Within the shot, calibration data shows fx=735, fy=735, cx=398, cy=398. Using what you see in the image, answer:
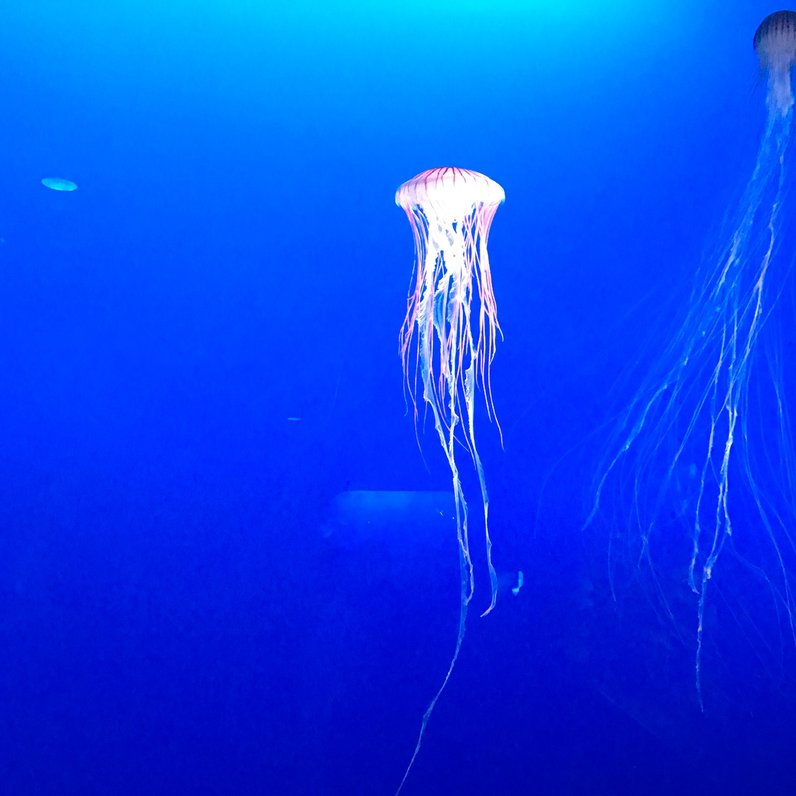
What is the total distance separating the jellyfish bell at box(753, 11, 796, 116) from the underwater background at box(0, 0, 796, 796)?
0.09 metres

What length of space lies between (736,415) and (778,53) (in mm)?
1402

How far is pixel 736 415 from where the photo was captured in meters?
2.85

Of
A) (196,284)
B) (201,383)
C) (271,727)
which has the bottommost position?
(271,727)

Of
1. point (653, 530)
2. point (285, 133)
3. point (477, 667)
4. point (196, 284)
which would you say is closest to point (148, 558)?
point (196, 284)

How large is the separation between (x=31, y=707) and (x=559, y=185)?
294 cm

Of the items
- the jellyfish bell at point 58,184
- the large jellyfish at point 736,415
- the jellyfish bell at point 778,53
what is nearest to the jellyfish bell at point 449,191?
the large jellyfish at point 736,415

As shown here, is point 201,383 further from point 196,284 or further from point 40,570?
point 40,570

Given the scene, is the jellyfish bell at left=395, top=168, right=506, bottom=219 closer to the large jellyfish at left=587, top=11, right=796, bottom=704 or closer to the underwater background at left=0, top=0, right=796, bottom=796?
the underwater background at left=0, top=0, right=796, bottom=796

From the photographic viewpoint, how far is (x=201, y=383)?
115 inches

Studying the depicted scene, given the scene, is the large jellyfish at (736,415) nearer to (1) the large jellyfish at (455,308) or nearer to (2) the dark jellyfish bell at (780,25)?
(2) the dark jellyfish bell at (780,25)

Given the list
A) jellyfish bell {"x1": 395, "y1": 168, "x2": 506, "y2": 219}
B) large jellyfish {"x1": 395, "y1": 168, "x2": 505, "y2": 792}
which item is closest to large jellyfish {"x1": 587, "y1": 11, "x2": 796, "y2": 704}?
large jellyfish {"x1": 395, "y1": 168, "x2": 505, "y2": 792}

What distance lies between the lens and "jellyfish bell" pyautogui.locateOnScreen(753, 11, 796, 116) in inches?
110

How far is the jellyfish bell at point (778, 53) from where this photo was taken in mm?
2793

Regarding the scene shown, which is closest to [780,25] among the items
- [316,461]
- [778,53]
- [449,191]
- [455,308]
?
[778,53]
